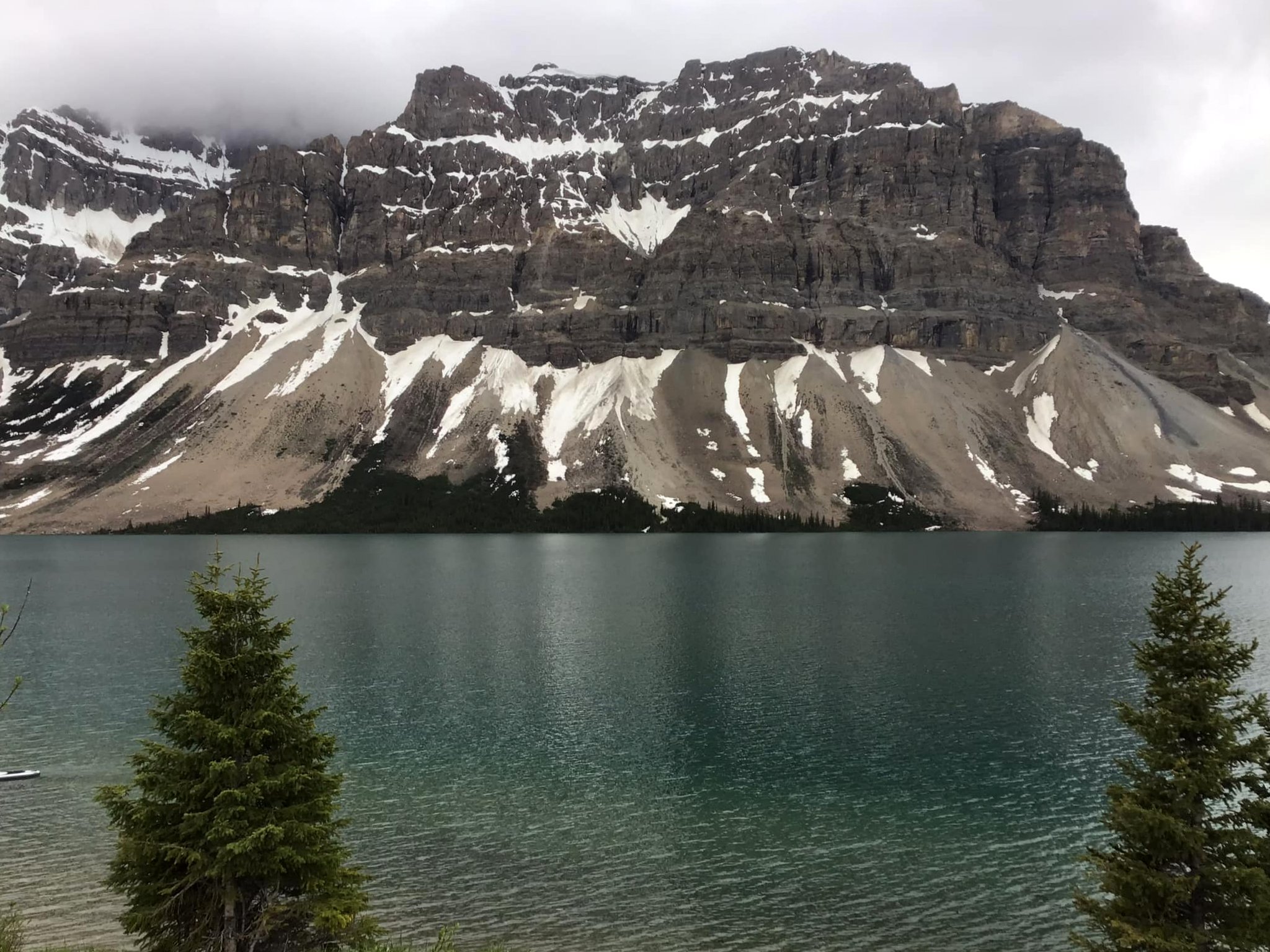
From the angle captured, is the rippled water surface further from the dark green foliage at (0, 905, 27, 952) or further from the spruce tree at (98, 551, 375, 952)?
the spruce tree at (98, 551, 375, 952)

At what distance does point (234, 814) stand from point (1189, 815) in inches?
683

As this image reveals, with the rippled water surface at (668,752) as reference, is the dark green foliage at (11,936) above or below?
above

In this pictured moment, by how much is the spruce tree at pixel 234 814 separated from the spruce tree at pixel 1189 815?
14.3m

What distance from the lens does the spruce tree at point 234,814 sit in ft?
51.6

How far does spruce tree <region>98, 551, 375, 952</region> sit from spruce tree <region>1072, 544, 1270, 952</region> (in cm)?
1435

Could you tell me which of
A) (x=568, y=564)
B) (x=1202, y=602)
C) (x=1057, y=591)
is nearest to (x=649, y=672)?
(x=1202, y=602)

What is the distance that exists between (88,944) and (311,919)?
10.3m

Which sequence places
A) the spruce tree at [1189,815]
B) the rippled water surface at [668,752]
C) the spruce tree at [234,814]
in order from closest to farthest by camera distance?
1. the spruce tree at [1189,815]
2. the spruce tree at [234,814]
3. the rippled water surface at [668,752]

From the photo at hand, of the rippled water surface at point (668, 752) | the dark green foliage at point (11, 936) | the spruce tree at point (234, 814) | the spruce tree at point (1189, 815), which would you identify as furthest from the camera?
the rippled water surface at point (668, 752)

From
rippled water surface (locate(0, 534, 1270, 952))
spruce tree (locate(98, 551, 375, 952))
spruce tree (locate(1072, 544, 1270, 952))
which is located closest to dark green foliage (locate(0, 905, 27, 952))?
spruce tree (locate(98, 551, 375, 952))

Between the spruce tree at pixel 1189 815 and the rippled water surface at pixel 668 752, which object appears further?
the rippled water surface at pixel 668 752

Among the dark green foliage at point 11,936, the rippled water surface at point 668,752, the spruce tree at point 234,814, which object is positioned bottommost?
the rippled water surface at point 668,752

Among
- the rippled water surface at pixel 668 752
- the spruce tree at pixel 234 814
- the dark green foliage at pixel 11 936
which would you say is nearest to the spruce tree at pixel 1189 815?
the rippled water surface at pixel 668 752

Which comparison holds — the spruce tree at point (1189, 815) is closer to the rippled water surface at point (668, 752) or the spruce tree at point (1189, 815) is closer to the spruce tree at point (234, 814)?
the rippled water surface at point (668, 752)
